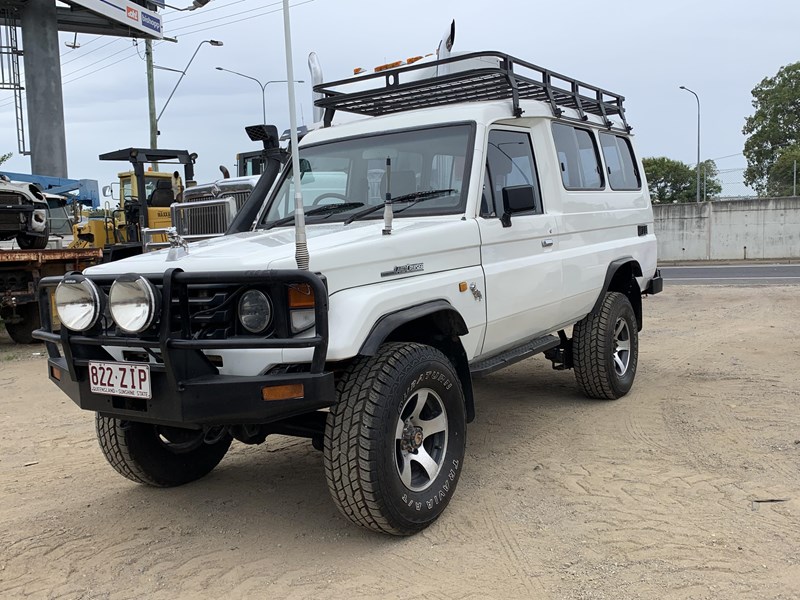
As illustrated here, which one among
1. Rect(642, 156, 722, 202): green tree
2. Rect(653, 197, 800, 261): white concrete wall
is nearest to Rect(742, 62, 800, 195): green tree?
Rect(642, 156, 722, 202): green tree

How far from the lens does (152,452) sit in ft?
14.0

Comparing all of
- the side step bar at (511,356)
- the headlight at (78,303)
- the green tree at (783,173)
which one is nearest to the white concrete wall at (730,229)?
the green tree at (783,173)

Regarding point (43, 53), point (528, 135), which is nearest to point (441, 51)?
point (528, 135)

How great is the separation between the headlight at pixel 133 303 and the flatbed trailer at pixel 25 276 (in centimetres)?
781

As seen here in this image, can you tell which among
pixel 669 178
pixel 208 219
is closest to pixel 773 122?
pixel 669 178

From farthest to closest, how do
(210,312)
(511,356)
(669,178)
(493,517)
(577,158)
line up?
(669,178)
(577,158)
(511,356)
(493,517)
(210,312)

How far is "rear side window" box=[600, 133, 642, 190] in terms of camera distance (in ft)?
20.5

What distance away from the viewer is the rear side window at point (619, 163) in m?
6.23

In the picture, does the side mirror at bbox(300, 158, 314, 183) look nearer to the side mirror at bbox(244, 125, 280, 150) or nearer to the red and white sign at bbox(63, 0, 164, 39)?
the side mirror at bbox(244, 125, 280, 150)

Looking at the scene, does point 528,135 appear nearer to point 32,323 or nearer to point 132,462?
point 132,462

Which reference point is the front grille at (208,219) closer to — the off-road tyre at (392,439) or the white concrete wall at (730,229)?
the off-road tyre at (392,439)

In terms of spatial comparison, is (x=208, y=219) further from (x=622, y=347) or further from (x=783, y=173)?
(x=783, y=173)

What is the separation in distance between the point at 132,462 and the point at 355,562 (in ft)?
5.31

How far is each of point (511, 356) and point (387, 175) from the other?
58.7 inches
